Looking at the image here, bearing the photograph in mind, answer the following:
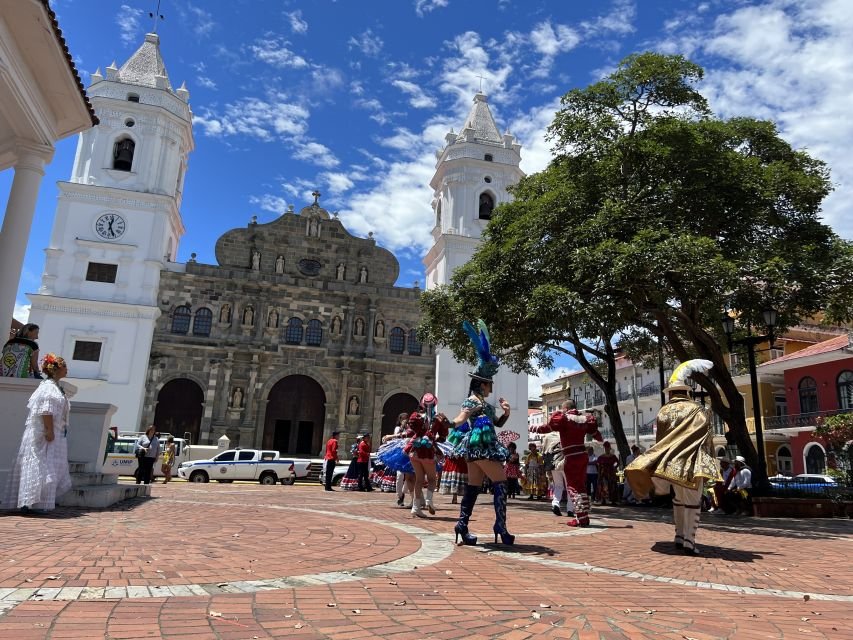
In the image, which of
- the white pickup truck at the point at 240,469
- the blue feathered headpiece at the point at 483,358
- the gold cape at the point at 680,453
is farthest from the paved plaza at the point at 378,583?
the white pickup truck at the point at 240,469

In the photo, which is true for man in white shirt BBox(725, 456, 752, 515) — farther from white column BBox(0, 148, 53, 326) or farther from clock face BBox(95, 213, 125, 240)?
clock face BBox(95, 213, 125, 240)

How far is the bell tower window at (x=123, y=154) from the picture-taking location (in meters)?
32.2

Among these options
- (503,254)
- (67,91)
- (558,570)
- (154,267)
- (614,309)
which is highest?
(154,267)

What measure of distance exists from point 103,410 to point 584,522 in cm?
732

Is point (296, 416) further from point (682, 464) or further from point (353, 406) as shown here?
point (682, 464)

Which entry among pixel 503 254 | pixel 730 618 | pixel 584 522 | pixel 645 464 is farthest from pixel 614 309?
pixel 730 618

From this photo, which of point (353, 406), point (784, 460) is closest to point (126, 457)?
point (353, 406)

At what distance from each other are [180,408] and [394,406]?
11.8m

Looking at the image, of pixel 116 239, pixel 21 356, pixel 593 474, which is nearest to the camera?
pixel 21 356

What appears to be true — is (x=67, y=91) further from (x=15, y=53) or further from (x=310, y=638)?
(x=310, y=638)

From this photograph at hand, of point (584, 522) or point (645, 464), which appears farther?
point (584, 522)

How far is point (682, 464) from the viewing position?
626 centimetres

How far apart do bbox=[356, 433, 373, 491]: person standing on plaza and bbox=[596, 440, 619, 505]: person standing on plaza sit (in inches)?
240

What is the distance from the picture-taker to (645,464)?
6.50 metres
